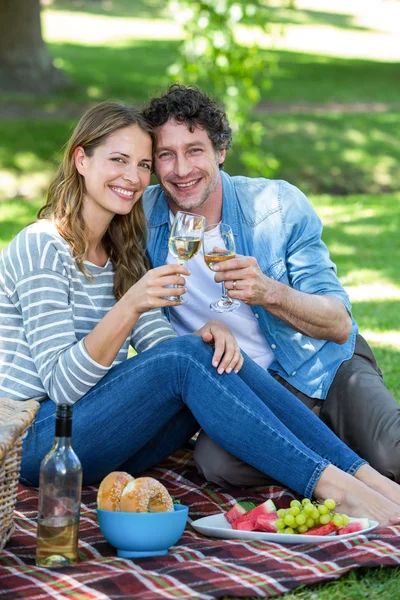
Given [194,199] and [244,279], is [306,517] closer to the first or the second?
[244,279]

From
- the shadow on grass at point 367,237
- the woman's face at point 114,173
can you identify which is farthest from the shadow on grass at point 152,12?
the woman's face at point 114,173

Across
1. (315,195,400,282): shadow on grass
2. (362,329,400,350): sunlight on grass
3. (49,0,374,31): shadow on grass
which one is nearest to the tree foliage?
(315,195,400,282): shadow on grass

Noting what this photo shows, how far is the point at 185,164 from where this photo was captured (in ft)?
13.7

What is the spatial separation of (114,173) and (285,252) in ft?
3.02

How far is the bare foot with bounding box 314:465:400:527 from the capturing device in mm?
3629

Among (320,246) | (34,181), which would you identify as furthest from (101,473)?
(34,181)

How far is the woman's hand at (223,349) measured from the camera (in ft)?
12.0

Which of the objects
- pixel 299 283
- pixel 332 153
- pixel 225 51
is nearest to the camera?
pixel 299 283

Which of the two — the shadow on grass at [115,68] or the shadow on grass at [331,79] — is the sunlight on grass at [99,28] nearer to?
the shadow on grass at [115,68]

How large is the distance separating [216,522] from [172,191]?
4.72 ft

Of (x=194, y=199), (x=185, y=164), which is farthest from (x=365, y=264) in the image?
(x=185, y=164)

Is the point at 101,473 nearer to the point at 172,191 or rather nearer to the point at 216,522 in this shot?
the point at 216,522

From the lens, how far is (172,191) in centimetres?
428

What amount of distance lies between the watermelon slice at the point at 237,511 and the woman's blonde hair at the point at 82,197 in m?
0.97
